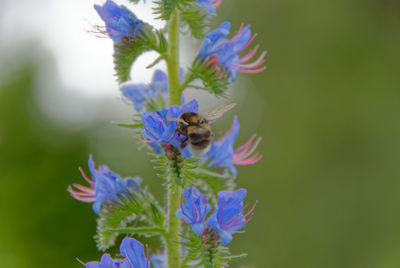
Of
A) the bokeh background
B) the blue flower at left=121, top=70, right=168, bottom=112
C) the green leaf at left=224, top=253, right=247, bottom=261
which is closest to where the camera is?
the green leaf at left=224, top=253, right=247, bottom=261

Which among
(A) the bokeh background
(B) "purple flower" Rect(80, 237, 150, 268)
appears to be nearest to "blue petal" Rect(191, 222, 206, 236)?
(B) "purple flower" Rect(80, 237, 150, 268)

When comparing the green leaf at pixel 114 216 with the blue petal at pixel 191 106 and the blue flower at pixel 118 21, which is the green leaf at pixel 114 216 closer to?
the blue petal at pixel 191 106

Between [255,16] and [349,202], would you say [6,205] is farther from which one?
[255,16]

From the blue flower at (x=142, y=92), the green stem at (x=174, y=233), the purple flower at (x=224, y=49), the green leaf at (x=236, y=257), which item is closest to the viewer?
the green leaf at (x=236, y=257)

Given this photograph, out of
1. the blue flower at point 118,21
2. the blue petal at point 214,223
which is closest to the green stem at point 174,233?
the blue petal at point 214,223

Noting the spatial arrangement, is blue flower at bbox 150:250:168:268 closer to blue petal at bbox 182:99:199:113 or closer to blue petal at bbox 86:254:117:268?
blue petal at bbox 86:254:117:268
